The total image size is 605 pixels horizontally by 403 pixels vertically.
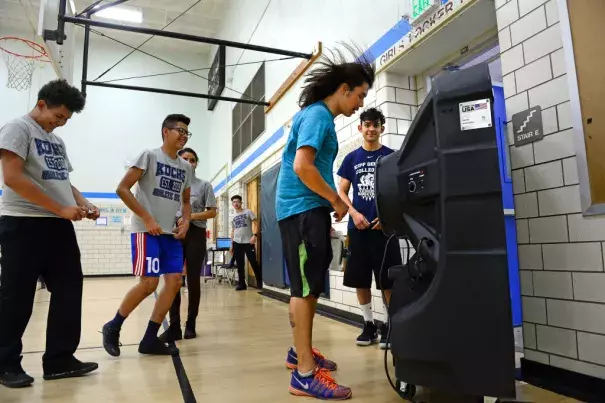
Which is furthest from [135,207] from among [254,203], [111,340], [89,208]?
[254,203]

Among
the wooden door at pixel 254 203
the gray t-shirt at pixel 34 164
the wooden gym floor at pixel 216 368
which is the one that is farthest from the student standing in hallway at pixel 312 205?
the wooden door at pixel 254 203

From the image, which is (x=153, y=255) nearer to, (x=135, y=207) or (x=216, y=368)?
(x=135, y=207)

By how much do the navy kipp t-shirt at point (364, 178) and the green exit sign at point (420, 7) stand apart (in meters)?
0.95

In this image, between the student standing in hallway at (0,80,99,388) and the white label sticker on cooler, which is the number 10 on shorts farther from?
the white label sticker on cooler

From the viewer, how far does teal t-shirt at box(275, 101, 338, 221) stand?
165 cm

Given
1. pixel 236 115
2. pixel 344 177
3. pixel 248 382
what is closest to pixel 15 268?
pixel 248 382

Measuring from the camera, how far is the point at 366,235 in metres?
2.54

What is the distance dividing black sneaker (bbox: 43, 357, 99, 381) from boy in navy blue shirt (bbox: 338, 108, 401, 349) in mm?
1550

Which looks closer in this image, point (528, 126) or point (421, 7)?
point (528, 126)

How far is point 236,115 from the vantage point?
898cm

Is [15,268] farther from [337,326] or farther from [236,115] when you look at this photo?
[236,115]

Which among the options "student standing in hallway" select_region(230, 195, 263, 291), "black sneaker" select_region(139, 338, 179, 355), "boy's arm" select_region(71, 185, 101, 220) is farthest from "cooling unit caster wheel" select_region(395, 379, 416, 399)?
"student standing in hallway" select_region(230, 195, 263, 291)

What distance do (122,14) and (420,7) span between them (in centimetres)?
911

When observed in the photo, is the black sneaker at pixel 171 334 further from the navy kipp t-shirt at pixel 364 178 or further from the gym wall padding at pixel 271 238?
the gym wall padding at pixel 271 238
